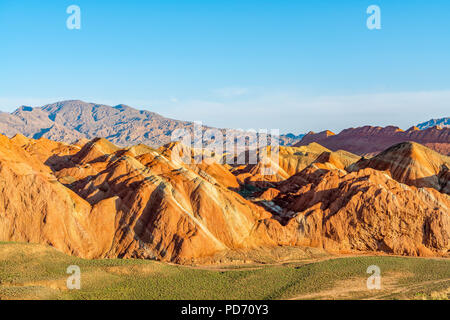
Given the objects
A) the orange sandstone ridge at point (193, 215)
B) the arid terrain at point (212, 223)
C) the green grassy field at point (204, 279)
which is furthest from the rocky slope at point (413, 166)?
the green grassy field at point (204, 279)

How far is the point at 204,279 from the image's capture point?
35.1 metres

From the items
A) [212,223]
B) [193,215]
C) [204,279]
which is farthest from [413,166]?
[204,279]

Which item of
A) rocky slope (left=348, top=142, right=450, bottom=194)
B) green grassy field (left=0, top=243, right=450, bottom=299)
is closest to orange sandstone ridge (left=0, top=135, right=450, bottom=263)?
green grassy field (left=0, top=243, right=450, bottom=299)

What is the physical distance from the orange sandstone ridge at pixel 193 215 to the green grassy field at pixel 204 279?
5441 millimetres

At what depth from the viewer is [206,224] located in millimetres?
47562

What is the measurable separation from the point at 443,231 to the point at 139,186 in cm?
3514

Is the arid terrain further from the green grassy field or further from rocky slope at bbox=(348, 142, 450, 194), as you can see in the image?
rocky slope at bbox=(348, 142, 450, 194)

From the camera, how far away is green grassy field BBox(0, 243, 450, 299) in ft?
101

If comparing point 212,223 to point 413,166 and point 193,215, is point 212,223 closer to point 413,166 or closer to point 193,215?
point 193,215

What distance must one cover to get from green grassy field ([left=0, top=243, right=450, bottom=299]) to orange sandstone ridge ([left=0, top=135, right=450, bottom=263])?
544 cm

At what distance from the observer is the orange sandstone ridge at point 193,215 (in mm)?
42844

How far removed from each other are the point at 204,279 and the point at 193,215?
43.3 ft
